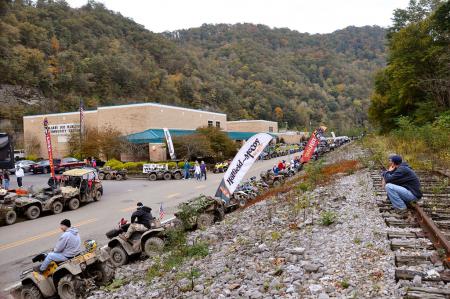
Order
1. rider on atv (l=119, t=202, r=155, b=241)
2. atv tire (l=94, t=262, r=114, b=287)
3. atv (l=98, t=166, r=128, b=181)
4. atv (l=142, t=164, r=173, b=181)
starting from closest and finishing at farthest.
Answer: atv tire (l=94, t=262, r=114, b=287), rider on atv (l=119, t=202, r=155, b=241), atv (l=142, t=164, r=173, b=181), atv (l=98, t=166, r=128, b=181)

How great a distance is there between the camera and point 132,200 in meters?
18.5

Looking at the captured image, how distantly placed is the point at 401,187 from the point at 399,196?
0.20 m

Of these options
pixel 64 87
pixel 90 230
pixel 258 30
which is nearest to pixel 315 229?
pixel 90 230

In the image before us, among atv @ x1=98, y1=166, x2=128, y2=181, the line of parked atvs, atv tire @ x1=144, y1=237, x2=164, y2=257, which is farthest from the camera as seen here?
atv @ x1=98, y1=166, x2=128, y2=181

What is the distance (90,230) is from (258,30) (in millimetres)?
194050

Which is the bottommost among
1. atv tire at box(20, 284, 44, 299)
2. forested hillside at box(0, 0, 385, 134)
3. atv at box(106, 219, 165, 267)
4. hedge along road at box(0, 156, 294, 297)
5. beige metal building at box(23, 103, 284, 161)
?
hedge along road at box(0, 156, 294, 297)

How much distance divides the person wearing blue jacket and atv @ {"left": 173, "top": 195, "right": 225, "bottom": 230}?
3.18m

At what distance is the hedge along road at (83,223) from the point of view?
31.4 ft

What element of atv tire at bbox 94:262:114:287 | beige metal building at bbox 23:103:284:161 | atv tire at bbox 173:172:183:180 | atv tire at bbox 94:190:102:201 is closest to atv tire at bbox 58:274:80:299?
atv tire at bbox 94:262:114:287

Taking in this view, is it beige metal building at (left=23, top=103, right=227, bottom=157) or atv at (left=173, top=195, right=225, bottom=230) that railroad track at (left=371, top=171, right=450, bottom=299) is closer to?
atv at (left=173, top=195, right=225, bottom=230)

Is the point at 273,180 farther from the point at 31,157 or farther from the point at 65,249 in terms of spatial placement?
the point at 31,157

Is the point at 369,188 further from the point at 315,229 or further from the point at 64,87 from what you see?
the point at 64,87

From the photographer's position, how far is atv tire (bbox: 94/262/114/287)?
7391mm

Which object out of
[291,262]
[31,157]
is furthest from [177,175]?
[31,157]
